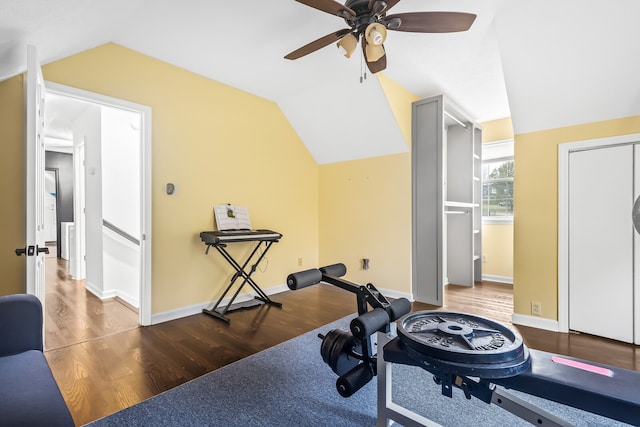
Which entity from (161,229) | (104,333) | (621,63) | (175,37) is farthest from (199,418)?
(621,63)

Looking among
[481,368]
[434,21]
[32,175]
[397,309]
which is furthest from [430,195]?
[32,175]

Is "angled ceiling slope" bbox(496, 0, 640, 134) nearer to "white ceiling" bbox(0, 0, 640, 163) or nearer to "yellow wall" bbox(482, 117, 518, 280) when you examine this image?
"white ceiling" bbox(0, 0, 640, 163)

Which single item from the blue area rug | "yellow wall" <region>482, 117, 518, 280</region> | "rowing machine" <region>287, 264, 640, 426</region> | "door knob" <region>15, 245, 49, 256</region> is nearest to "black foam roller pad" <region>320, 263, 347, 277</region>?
"rowing machine" <region>287, 264, 640, 426</region>

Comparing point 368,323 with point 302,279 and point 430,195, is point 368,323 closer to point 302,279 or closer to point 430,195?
point 302,279

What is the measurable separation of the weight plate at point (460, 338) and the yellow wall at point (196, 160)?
2.61 metres

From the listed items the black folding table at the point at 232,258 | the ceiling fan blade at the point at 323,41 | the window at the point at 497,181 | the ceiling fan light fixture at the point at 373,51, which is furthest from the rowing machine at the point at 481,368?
the window at the point at 497,181

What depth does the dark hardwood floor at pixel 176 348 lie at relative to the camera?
1879 millimetres

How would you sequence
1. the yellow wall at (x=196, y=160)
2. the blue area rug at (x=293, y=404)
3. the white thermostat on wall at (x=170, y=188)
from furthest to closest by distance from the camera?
the white thermostat on wall at (x=170, y=188)
the yellow wall at (x=196, y=160)
the blue area rug at (x=293, y=404)

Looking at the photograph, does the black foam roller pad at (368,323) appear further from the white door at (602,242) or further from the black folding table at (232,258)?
the white door at (602,242)

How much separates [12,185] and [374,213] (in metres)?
3.61

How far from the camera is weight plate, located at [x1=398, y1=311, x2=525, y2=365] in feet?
3.44

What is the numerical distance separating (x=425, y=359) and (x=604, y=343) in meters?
2.56

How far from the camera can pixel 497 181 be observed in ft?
16.4

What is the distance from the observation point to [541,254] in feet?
9.50
